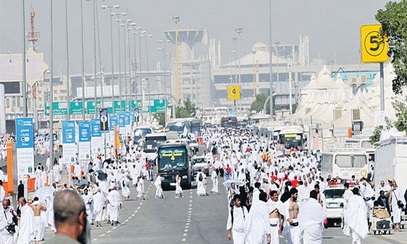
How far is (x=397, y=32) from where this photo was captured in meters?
39.3

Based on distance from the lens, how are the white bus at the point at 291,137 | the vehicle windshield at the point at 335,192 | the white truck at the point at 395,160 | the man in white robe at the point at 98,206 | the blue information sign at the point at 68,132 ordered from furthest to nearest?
the white bus at the point at 291,137
the blue information sign at the point at 68,132
the man in white robe at the point at 98,206
the white truck at the point at 395,160
the vehicle windshield at the point at 335,192

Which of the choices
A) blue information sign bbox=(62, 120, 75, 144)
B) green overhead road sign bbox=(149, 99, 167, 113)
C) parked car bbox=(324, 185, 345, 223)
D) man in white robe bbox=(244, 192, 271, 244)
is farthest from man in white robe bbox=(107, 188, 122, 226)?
green overhead road sign bbox=(149, 99, 167, 113)

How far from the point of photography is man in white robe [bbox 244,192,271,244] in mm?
20922

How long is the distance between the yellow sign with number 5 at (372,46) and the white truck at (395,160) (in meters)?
6.94

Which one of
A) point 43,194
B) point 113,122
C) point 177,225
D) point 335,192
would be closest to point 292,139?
point 113,122

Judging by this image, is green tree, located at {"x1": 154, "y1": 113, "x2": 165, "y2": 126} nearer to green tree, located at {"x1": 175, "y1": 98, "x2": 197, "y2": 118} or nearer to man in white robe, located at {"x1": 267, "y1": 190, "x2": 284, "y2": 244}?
green tree, located at {"x1": 175, "y1": 98, "x2": 197, "y2": 118}

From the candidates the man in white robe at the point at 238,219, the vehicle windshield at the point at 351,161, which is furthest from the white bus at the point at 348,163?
the man in white robe at the point at 238,219

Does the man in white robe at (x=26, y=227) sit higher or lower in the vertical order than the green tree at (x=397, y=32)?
lower

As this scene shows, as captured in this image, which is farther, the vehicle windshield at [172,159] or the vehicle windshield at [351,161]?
the vehicle windshield at [172,159]

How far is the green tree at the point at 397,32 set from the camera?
1529 inches

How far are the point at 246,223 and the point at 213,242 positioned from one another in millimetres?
7430

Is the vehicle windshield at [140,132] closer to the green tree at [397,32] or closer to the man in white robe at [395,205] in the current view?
the green tree at [397,32]

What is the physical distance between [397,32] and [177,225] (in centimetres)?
934

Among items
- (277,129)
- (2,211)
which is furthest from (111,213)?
(277,129)
